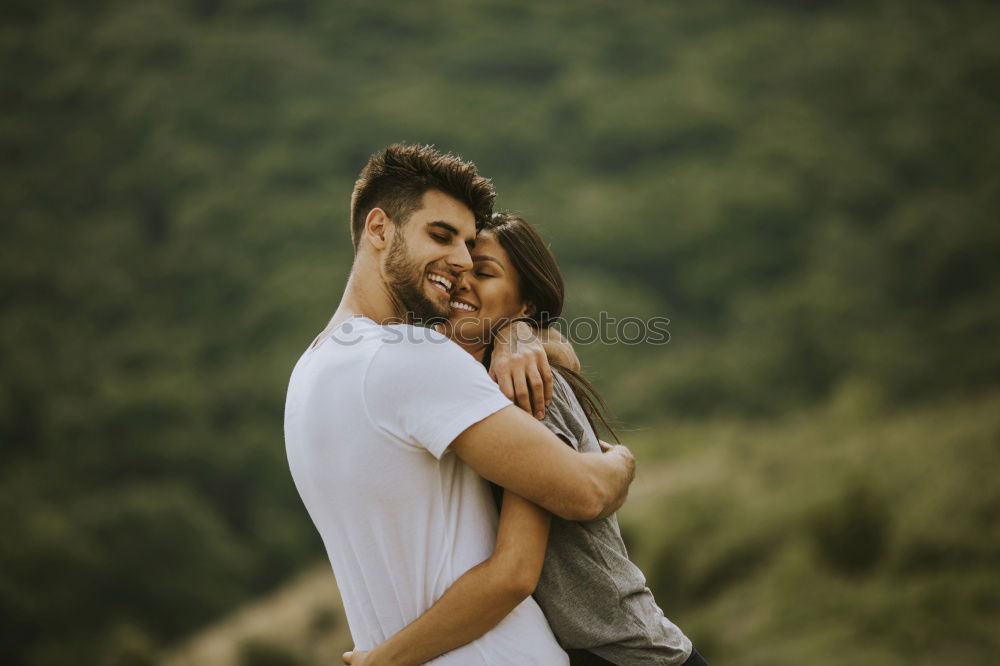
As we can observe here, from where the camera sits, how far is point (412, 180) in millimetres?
2516

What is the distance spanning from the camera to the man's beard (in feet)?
8.01

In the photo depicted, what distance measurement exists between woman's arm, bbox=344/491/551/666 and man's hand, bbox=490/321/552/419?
0.94 feet

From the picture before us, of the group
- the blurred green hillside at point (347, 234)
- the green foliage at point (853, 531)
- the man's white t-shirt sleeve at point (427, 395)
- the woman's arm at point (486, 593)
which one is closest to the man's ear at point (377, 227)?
the man's white t-shirt sleeve at point (427, 395)

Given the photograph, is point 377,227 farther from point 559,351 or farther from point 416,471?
point 416,471

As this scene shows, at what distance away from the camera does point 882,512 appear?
1009 centimetres

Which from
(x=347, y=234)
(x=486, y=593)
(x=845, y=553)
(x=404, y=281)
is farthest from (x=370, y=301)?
(x=347, y=234)

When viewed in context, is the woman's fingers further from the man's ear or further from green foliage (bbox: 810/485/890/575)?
green foliage (bbox: 810/485/890/575)

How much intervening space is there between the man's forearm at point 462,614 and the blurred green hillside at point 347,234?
11.2 metres

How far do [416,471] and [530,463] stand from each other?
0.24 meters

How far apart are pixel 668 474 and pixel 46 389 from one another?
2304cm

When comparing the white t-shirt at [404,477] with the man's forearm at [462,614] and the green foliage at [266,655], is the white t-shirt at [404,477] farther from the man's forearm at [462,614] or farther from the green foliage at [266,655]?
the green foliage at [266,655]

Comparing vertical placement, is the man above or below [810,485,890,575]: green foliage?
below

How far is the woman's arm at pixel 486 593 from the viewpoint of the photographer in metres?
1.90

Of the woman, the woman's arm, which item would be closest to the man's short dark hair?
the woman
